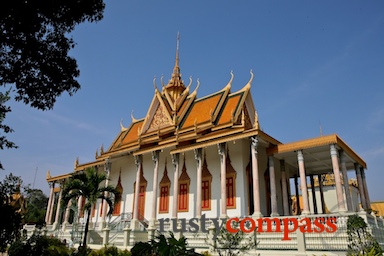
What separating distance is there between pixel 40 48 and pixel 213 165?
35.4 ft

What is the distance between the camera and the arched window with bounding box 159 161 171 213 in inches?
695

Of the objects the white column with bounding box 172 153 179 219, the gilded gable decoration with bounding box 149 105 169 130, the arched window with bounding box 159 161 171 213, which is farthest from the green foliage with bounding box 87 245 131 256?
the gilded gable decoration with bounding box 149 105 169 130

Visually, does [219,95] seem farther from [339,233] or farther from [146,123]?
[339,233]

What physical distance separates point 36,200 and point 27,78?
49.4 metres

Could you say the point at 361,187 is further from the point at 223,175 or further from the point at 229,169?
the point at 223,175

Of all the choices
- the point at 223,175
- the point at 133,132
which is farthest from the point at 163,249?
the point at 133,132

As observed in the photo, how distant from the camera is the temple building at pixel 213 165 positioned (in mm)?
13859

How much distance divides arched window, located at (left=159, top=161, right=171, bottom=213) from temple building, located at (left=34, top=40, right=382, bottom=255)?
5 centimetres

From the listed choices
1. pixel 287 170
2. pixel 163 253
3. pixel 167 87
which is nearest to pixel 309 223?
pixel 163 253

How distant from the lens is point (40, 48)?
7871 millimetres

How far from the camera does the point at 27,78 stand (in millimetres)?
8016

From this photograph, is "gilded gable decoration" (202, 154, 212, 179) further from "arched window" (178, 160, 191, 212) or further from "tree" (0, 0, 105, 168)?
"tree" (0, 0, 105, 168)

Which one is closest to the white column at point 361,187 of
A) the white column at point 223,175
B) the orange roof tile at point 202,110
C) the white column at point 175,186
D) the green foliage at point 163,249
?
the white column at point 223,175

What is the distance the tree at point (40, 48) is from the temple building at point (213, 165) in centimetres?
813
